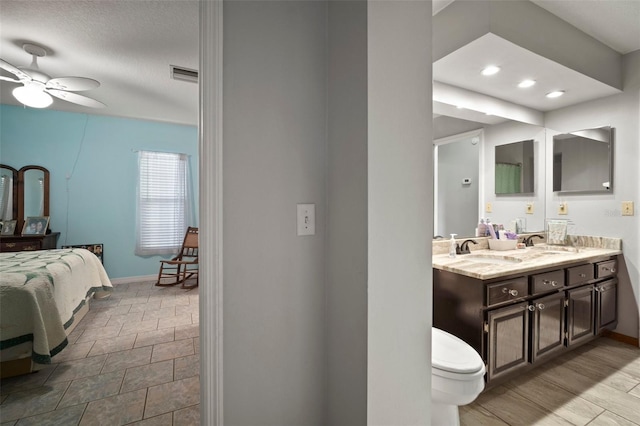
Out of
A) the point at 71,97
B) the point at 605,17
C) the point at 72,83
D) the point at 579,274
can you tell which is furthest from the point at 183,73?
the point at 579,274

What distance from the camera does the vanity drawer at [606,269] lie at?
2.47 m

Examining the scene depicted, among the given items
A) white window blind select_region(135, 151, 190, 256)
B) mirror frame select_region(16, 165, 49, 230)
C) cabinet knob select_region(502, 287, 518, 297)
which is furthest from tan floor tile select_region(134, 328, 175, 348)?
mirror frame select_region(16, 165, 49, 230)

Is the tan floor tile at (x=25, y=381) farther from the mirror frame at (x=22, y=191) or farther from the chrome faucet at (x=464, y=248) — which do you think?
the chrome faucet at (x=464, y=248)

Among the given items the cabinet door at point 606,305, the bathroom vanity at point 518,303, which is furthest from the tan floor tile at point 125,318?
the cabinet door at point 606,305

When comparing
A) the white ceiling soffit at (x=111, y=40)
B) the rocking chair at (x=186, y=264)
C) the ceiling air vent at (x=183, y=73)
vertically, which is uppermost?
the white ceiling soffit at (x=111, y=40)

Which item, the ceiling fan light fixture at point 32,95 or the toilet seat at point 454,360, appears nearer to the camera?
the toilet seat at point 454,360

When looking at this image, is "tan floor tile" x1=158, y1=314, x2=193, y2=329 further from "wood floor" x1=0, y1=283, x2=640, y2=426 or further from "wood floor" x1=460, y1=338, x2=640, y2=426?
"wood floor" x1=460, y1=338, x2=640, y2=426

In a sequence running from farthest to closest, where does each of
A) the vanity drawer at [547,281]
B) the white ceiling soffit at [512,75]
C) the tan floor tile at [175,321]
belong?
the tan floor tile at [175,321], the vanity drawer at [547,281], the white ceiling soffit at [512,75]

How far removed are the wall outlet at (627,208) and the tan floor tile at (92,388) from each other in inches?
170

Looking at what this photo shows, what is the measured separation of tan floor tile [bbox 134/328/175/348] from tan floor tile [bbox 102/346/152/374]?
4.3 inches

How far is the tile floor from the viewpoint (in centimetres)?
174

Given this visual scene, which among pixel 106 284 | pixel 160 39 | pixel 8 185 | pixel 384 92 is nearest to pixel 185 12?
pixel 160 39

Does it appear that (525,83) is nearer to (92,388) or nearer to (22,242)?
(92,388)

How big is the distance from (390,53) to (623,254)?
3.19m
